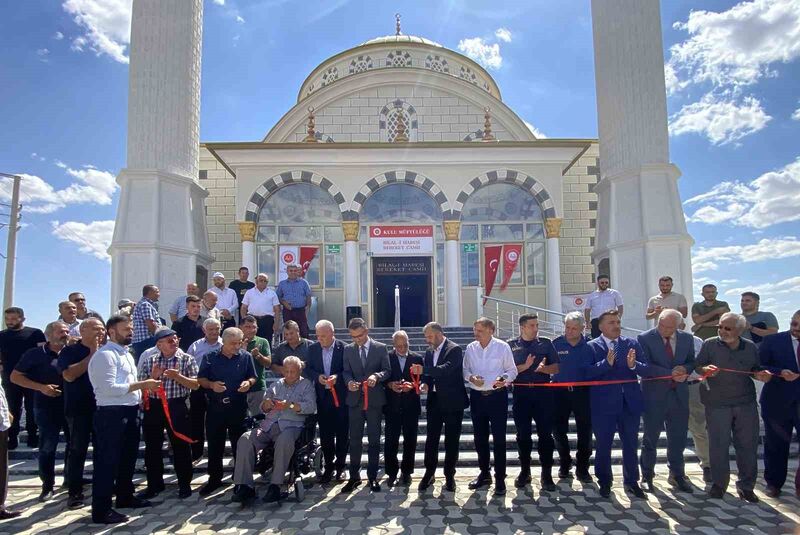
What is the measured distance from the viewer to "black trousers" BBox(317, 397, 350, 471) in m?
5.71

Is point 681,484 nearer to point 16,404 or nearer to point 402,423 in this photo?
point 402,423

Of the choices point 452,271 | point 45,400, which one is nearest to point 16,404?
point 45,400

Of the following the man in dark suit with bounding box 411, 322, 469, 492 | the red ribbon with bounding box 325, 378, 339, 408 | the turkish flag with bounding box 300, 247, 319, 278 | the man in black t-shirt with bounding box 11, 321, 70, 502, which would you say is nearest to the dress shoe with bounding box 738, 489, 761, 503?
the man in dark suit with bounding box 411, 322, 469, 492

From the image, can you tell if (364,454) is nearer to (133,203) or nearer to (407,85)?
(133,203)

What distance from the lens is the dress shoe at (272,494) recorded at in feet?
16.5

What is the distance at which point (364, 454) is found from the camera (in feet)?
21.4

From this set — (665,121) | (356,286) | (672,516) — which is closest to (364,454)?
(672,516)

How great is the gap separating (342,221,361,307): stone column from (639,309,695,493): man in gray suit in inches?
329

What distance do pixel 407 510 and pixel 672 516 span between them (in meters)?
2.34

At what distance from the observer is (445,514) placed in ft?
15.6

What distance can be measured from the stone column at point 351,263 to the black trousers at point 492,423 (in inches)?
306

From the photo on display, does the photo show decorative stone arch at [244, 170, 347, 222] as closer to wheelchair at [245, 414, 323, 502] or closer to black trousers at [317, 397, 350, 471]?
black trousers at [317, 397, 350, 471]

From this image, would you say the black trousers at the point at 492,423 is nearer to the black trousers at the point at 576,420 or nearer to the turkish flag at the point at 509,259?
the black trousers at the point at 576,420

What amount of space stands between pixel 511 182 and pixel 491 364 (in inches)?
352
